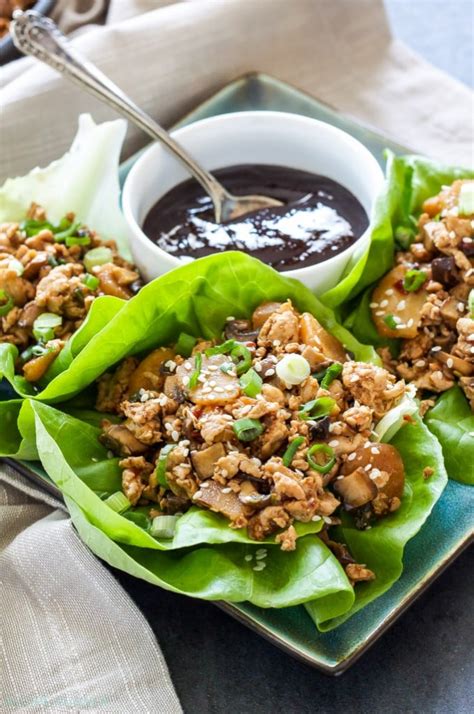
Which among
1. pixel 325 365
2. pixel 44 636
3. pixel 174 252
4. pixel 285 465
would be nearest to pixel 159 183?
pixel 174 252

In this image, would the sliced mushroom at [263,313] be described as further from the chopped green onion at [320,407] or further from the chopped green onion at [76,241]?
the chopped green onion at [76,241]

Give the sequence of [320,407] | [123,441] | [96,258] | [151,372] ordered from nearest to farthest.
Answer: [320,407]
[123,441]
[151,372]
[96,258]

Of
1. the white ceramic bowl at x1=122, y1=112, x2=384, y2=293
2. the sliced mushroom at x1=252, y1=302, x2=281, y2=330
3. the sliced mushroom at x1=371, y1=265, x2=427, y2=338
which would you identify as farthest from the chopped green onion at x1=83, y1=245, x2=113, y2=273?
the sliced mushroom at x1=371, y1=265, x2=427, y2=338

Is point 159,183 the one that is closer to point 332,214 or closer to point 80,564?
point 332,214

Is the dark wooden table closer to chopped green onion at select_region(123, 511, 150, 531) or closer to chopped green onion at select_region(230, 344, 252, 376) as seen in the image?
chopped green onion at select_region(123, 511, 150, 531)

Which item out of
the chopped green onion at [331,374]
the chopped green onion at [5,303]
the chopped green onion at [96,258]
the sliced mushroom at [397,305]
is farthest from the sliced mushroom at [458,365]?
the chopped green onion at [5,303]

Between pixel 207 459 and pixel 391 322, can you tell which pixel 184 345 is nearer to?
pixel 207 459

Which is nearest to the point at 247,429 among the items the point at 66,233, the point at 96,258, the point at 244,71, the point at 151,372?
the point at 151,372
